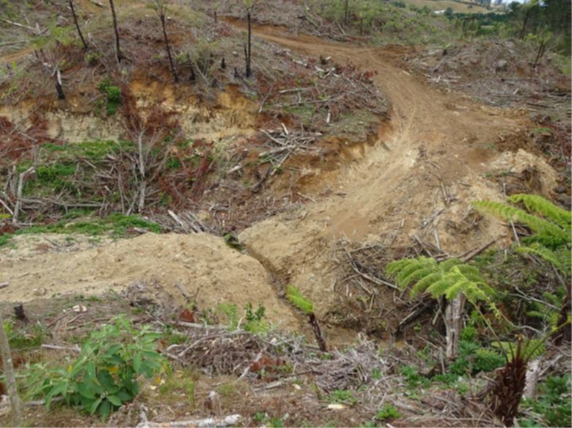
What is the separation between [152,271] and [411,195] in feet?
22.5

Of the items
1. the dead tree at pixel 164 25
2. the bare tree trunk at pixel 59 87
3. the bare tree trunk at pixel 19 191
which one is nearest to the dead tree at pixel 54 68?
the bare tree trunk at pixel 59 87

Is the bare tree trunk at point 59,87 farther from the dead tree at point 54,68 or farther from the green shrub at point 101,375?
the green shrub at point 101,375

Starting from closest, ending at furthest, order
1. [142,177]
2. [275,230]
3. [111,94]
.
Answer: [275,230] → [142,177] → [111,94]

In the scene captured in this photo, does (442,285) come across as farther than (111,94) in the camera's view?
No

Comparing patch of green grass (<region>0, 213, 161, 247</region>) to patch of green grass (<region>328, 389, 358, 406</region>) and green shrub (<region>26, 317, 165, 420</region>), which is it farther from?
patch of green grass (<region>328, 389, 358, 406</region>)

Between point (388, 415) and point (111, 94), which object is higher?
point (111, 94)

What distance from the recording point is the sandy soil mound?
8.34 meters

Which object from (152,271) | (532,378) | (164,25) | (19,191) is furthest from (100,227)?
(532,378)

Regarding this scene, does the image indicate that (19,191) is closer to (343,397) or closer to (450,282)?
(343,397)

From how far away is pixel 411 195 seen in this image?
1151 centimetres

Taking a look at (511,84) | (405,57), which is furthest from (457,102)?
(405,57)

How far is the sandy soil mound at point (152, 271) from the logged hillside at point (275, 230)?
60 mm

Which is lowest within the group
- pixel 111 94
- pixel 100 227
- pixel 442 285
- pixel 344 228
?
pixel 100 227

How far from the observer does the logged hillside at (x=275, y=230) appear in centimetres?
401
